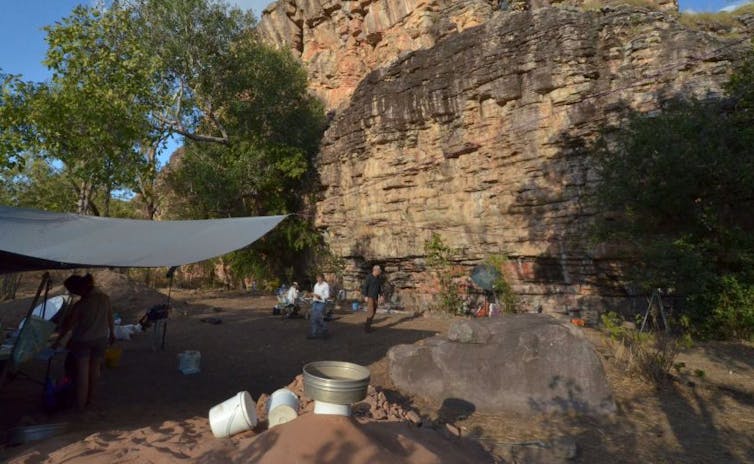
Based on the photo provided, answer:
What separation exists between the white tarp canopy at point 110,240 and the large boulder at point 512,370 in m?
2.93

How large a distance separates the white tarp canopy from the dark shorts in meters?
0.90

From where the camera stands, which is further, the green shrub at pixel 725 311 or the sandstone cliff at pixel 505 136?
the sandstone cliff at pixel 505 136

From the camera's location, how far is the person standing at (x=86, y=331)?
5.18m

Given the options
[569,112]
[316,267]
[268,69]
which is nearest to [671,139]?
[569,112]

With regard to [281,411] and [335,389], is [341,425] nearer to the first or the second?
[335,389]

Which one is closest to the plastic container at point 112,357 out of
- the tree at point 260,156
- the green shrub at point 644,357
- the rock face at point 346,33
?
the green shrub at point 644,357

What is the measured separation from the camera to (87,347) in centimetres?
520

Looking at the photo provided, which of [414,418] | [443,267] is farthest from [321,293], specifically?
[443,267]

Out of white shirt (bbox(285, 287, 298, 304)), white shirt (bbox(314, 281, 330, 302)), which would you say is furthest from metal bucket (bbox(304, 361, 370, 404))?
white shirt (bbox(285, 287, 298, 304))

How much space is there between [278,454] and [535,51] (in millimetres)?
13059

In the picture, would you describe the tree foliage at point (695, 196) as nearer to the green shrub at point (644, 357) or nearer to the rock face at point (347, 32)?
the green shrub at point (644, 357)

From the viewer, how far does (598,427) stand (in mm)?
5000

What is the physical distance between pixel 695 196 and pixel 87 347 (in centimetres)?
1109

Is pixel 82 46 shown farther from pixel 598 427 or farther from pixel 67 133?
pixel 598 427
